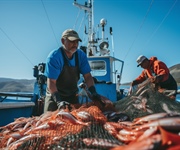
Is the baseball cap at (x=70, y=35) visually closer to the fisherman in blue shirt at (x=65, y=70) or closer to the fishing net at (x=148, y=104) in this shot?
the fisherman in blue shirt at (x=65, y=70)

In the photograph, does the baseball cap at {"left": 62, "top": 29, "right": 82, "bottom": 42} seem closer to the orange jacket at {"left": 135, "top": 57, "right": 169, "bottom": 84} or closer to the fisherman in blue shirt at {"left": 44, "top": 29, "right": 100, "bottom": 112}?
the fisherman in blue shirt at {"left": 44, "top": 29, "right": 100, "bottom": 112}

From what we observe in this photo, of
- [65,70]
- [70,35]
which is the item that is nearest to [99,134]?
[65,70]

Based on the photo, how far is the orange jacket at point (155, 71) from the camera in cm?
521

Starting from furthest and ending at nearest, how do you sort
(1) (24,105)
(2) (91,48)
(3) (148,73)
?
(2) (91,48)
(3) (148,73)
(1) (24,105)

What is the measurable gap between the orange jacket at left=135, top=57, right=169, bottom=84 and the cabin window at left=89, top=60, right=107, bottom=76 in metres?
3.17

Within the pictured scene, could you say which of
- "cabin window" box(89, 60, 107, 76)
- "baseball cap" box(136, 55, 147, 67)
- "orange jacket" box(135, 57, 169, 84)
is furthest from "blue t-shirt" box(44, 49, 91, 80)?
"cabin window" box(89, 60, 107, 76)

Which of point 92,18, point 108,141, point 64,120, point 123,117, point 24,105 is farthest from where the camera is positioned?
point 92,18

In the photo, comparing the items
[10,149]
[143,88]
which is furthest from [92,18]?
[10,149]

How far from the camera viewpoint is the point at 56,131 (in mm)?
2287

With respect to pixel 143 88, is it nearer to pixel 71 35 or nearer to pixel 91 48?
pixel 71 35

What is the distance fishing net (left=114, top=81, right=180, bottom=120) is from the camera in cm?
331

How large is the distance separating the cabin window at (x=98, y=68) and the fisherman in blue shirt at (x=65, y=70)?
204 inches

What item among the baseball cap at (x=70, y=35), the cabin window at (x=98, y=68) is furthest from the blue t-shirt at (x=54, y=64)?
the cabin window at (x=98, y=68)

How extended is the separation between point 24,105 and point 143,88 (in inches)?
140
